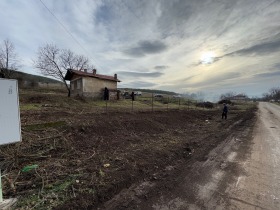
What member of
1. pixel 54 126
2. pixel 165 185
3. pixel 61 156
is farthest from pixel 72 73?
pixel 165 185

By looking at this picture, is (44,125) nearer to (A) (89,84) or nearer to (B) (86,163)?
(B) (86,163)

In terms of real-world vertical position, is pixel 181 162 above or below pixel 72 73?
below

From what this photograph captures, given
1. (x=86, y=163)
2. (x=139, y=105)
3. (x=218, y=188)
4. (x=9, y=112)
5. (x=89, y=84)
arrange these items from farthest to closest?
1. (x=89, y=84)
2. (x=139, y=105)
3. (x=86, y=163)
4. (x=218, y=188)
5. (x=9, y=112)

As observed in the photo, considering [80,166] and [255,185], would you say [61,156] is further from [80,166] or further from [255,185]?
[255,185]

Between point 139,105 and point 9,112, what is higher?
point 9,112

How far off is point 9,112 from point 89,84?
26691 mm

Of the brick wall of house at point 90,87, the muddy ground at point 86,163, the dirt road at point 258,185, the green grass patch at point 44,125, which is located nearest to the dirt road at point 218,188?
the dirt road at point 258,185

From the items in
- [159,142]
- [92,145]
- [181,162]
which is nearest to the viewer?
[181,162]

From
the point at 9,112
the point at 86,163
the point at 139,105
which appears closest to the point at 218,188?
the point at 86,163

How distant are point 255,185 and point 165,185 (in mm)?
2159

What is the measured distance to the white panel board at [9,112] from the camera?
3.45 metres

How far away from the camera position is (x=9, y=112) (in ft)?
11.8

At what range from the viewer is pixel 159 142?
8.69 m

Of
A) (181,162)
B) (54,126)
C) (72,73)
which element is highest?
(72,73)
